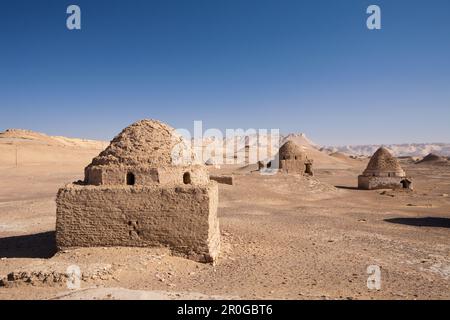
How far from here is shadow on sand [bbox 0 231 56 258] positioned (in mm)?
8859

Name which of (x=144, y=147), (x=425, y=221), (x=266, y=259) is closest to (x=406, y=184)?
(x=425, y=221)

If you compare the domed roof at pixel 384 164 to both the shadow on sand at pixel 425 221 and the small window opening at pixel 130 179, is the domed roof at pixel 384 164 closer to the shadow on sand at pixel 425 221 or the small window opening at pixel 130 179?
the shadow on sand at pixel 425 221

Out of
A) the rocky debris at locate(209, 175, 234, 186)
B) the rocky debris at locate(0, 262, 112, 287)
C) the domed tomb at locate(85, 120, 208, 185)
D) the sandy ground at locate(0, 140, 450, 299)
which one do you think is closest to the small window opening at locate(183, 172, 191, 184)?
the domed tomb at locate(85, 120, 208, 185)

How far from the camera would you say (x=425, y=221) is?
14117 mm

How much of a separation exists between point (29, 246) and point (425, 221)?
13.8m

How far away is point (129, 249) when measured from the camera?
7.93 meters

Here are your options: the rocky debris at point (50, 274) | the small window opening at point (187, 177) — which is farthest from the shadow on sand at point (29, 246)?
the small window opening at point (187, 177)

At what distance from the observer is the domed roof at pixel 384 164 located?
24891mm

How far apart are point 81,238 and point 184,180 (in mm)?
2675

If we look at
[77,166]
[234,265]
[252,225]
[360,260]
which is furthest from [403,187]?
[77,166]

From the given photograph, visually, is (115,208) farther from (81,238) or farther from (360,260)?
(360,260)

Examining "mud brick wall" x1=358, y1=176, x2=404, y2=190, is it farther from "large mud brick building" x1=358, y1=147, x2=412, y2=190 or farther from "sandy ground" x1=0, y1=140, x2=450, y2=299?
"sandy ground" x1=0, y1=140, x2=450, y2=299

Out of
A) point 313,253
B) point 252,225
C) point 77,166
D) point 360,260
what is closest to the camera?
point 360,260

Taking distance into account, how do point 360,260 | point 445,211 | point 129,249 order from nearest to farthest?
1. point 129,249
2. point 360,260
3. point 445,211
